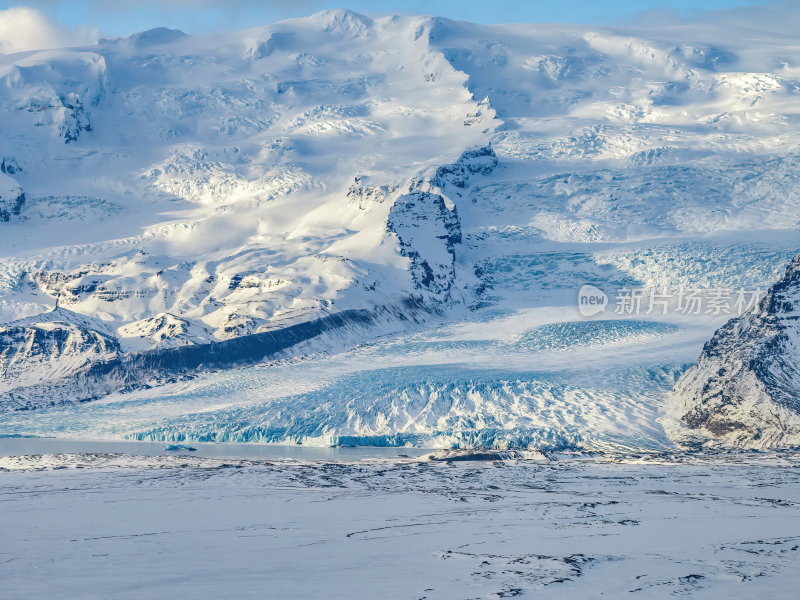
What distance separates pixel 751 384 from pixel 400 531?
5322 centimetres

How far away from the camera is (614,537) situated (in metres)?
43.8

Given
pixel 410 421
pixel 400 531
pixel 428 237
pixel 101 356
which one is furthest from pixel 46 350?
pixel 400 531

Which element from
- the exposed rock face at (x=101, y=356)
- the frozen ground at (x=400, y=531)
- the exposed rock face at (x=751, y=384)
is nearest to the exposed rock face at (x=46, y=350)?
the exposed rock face at (x=101, y=356)

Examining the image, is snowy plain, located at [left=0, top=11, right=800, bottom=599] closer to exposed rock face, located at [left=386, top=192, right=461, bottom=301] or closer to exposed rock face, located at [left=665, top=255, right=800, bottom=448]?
exposed rock face, located at [left=386, top=192, right=461, bottom=301]

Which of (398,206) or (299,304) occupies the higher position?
(398,206)

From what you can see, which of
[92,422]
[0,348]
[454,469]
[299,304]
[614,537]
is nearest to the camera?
[614,537]

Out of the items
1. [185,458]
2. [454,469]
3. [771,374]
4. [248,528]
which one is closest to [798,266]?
[771,374]

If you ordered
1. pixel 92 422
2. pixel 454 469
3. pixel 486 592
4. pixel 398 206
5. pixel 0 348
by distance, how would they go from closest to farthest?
pixel 486 592, pixel 454 469, pixel 92 422, pixel 0 348, pixel 398 206

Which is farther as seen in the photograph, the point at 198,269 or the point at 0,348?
the point at 198,269

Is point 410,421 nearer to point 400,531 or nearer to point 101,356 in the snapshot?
point 400,531

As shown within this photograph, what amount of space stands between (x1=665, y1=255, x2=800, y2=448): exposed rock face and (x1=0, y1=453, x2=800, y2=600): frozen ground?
1604cm

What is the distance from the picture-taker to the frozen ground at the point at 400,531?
34906mm

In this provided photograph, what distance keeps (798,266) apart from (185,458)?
5588cm

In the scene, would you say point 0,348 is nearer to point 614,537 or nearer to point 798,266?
point 798,266
